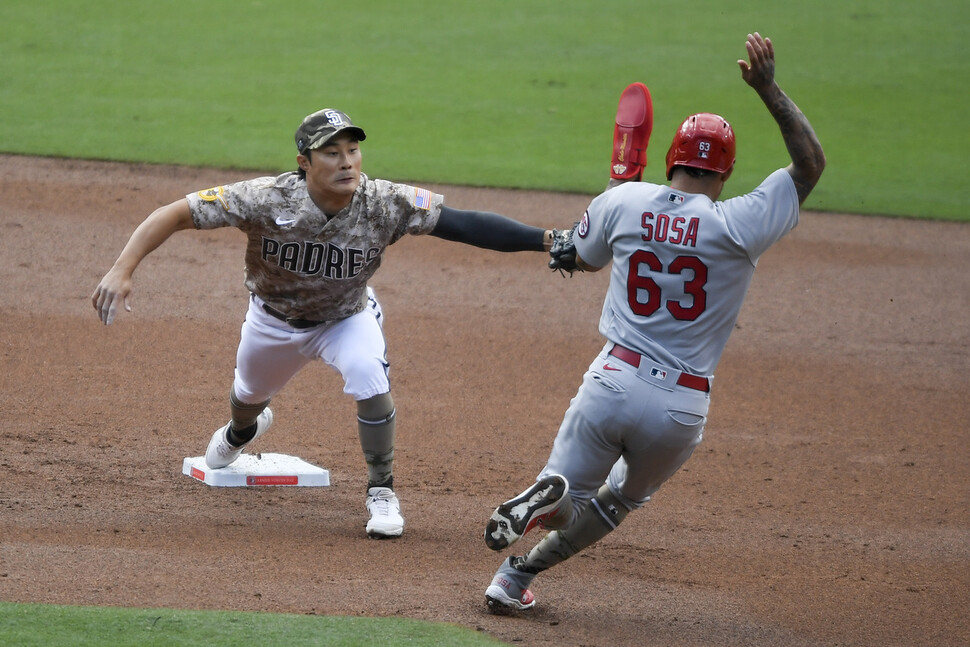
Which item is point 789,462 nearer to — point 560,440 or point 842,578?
point 842,578

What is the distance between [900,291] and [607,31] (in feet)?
28.8

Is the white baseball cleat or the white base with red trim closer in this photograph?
the white baseball cleat

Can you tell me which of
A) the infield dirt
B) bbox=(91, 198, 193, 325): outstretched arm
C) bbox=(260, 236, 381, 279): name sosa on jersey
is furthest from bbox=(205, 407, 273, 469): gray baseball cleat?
bbox=(91, 198, 193, 325): outstretched arm

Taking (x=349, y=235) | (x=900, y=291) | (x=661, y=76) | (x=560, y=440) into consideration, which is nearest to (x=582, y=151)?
(x=661, y=76)

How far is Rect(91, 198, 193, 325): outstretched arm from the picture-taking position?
438 cm

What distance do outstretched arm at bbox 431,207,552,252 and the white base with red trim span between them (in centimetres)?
152

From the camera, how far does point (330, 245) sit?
16.1 feet

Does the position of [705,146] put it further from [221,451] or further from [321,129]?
[221,451]

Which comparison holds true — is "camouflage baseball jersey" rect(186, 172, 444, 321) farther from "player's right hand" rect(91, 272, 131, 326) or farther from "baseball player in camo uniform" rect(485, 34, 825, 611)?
"baseball player in camo uniform" rect(485, 34, 825, 611)

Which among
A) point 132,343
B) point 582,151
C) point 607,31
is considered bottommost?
point 132,343

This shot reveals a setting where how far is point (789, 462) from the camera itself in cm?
646

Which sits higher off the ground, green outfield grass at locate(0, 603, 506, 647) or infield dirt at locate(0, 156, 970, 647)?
green outfield grass at locate(0, 603, 506, 647)

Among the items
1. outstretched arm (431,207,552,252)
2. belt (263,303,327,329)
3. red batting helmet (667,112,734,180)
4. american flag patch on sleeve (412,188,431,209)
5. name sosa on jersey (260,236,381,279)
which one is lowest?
belt (263,303,327,329)

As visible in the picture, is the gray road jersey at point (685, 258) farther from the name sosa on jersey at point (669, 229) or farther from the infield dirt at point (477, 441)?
the infield dirt at point (477, 441)
